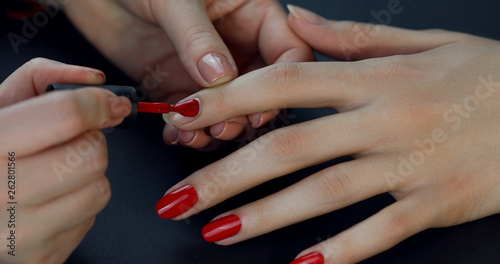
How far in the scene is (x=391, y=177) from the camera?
826 millimetres

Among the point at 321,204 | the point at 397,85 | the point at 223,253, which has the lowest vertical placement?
the point at 223,253

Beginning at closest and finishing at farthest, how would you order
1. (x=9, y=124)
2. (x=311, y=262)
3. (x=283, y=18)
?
1. (x=9, y=124)
2. (x=311, y=262)
3. (x=283, y=18)

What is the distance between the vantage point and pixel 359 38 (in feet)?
3.45

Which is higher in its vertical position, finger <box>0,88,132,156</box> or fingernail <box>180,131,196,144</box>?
finger <box>0,88,132,156</box>

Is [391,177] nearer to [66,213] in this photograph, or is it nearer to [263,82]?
[263,82]

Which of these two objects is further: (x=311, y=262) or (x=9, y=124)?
(x=311, y=262)

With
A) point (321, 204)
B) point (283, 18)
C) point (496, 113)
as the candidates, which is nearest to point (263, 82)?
point (321, 204)

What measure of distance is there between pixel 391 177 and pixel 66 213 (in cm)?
57

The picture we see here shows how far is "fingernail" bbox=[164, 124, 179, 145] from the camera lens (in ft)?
3.07

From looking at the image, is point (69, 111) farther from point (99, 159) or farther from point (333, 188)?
point (333, 188)

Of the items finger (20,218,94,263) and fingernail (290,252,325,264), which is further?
fingernail (290,252,325,264)

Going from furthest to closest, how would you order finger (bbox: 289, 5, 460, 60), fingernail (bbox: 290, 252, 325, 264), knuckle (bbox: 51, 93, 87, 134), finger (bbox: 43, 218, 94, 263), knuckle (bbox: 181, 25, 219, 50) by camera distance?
finger (bbox: 289, 5, 460, 60), knuckle (bbox: 181, 25, 219, 50), fingernail (bbox: 290, 252, 325, 264), finger (bbox: 43, 218, 94, 263), knuckle (bbox: 51, 93, 87, 134)

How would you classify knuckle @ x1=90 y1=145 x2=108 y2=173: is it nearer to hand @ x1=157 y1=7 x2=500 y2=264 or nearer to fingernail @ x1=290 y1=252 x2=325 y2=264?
hand @ x1=157 y1=7 x2=500 y2=264
